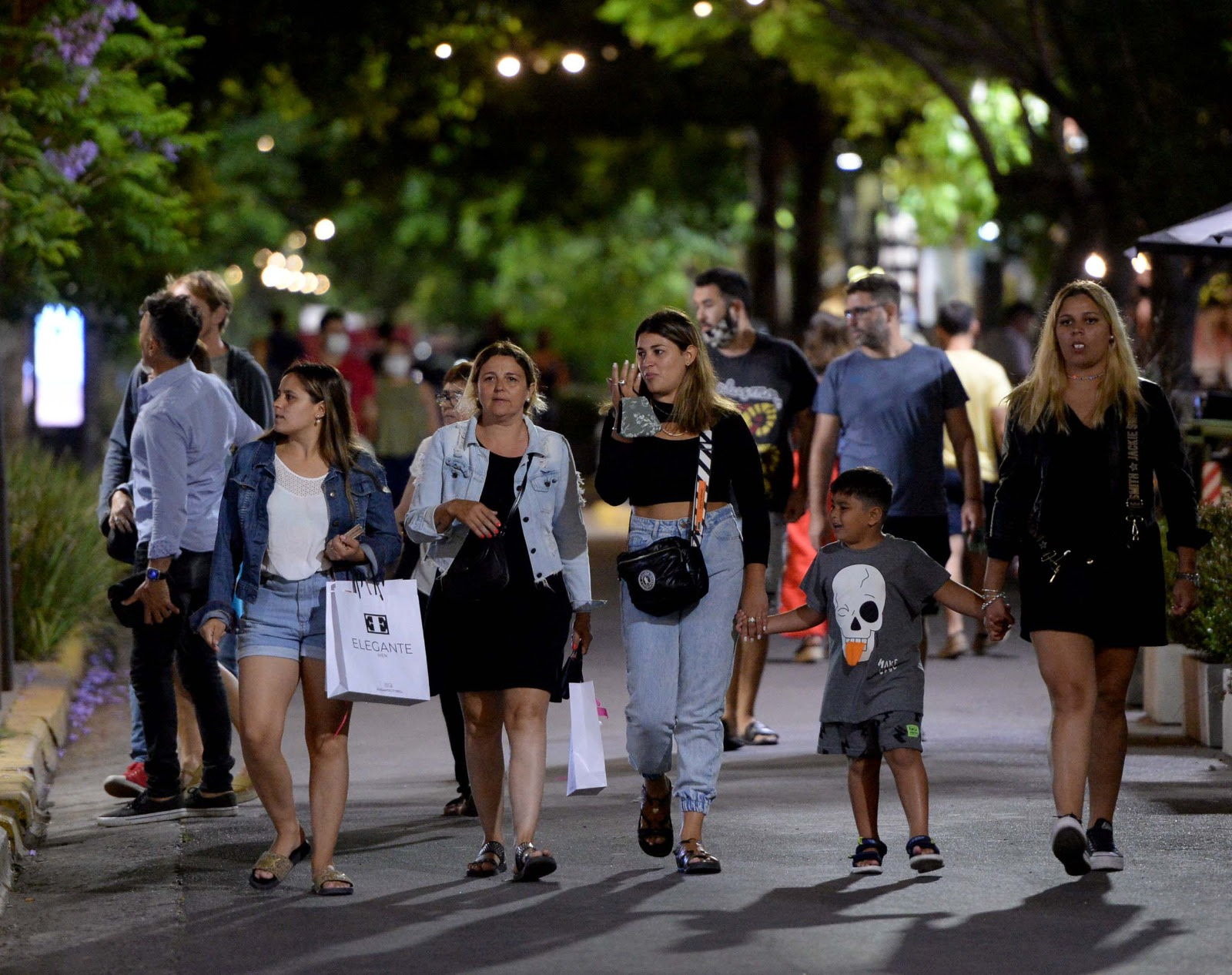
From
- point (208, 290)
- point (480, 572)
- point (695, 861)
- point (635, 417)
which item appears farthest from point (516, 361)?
point (208, 290)

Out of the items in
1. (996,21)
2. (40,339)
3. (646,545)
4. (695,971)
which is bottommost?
(695,971)

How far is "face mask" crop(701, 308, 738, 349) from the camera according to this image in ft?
32.0

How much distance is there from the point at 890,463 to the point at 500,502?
9.86ft

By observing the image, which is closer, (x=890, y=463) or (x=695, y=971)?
(x=695, y=971)

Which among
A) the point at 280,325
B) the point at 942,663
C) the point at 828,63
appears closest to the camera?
the point at 942,663

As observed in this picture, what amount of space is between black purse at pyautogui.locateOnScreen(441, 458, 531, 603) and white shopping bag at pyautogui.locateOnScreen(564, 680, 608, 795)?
1.52 feet

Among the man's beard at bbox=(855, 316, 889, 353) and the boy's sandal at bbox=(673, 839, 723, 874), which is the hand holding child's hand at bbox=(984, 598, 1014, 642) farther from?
the man's beard at bbox=(855, 316, 889, 353)

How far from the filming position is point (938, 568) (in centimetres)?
714

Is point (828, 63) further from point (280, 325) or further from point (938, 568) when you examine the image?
point (938, 568)

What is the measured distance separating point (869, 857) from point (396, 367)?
38.2ft

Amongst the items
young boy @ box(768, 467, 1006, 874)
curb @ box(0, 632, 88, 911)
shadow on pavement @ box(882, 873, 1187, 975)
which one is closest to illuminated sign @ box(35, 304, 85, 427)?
curb @ box(0, 632, 88, 911)

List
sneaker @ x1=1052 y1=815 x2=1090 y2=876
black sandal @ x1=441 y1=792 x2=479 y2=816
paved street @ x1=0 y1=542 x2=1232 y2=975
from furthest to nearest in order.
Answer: black sandal @ x1=441 y1=792 x2=479 y2=816, sneaker @ x1=1052 y1=815 x2=1090 y2=876, paved street @ x1=0 y1=542 x2=1232 y2=975

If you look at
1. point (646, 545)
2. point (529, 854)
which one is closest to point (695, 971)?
point (529, 854)

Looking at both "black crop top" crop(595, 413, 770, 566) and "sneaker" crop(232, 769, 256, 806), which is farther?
"sneaker" crop(232, 769, 256, 806)
